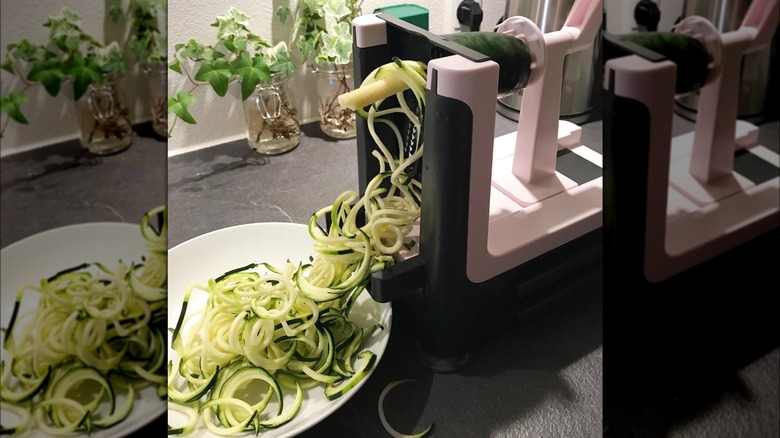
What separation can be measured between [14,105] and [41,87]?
0.04ft

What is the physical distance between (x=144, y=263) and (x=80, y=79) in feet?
0.17

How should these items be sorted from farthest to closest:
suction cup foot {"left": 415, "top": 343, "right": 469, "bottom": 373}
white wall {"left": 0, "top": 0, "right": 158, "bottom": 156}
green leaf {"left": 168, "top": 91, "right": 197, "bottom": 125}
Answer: green leaf {"left": 168, "top": 91, "right": 197, "bottom": 125} < suction cup foot {"left": 415, "top": 343, "right": 469, "bottom": 373} < white wall {"left": 0, "top": 0, "right": 158, "bottom": 156}

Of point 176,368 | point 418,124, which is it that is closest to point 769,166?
point 418,124

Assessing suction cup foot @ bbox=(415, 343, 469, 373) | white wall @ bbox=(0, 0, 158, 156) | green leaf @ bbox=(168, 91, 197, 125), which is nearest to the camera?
white wall @ bbox=(0, 0, 158, 156)

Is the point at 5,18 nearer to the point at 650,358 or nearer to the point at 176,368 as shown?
the point at 650,358

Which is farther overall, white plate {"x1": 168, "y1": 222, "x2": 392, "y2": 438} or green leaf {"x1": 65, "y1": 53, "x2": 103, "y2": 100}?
white plate {"x1": 168, "y1": 222, "x2": 392, "y2": 438}

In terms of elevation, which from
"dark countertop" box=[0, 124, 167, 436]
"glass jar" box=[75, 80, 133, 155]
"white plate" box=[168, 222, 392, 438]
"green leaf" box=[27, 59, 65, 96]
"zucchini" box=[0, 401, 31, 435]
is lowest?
"white plate" box=[168, 222, 392, 438]

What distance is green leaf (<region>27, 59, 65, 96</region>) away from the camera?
0.14 metres

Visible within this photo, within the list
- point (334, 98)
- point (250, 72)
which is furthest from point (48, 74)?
point (334, 98)

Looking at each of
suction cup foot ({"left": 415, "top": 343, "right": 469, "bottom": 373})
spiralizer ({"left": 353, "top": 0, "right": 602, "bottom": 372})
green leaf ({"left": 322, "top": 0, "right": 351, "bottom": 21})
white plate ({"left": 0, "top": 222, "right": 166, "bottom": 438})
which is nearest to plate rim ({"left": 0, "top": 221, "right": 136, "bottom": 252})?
white plate ({"left": 0, "top": 222, "right": 166, "bottom": 438})

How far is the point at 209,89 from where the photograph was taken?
Result: 1063 millimetres

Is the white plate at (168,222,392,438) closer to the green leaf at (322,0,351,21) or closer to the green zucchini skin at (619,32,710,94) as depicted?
the green zucchini skin at (619,32,710,94)

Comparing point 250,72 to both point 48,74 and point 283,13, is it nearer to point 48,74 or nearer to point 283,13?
point 283,13

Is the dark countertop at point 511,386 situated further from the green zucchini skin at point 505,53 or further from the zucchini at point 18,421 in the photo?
the zucchini at point 18,421
